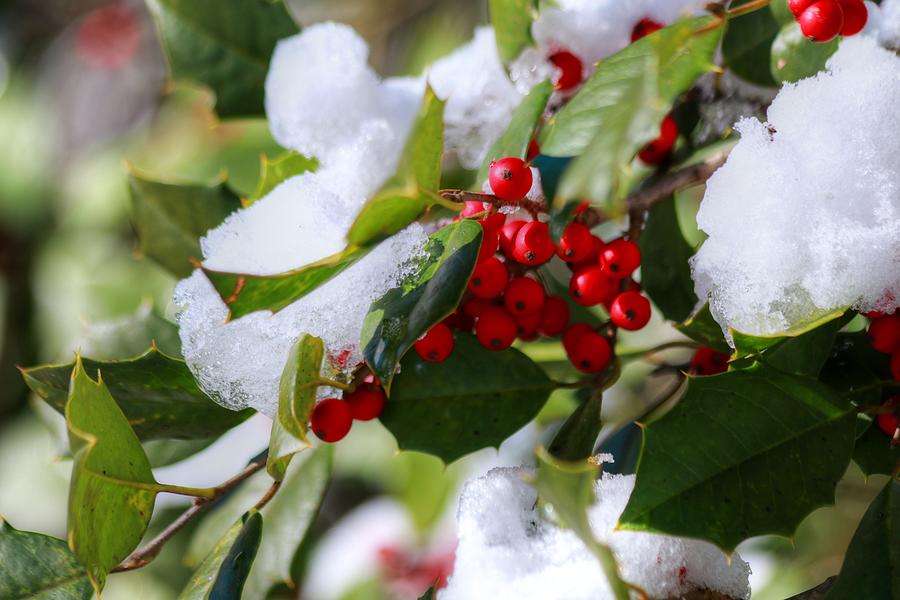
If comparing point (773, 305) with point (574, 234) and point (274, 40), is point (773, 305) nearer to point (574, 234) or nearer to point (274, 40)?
point (574, 234)

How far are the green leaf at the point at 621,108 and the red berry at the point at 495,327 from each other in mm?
132

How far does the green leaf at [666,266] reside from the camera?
782 mm

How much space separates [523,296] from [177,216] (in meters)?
0.46

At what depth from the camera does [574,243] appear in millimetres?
603

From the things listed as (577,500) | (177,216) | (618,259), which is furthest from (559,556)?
(177,216)

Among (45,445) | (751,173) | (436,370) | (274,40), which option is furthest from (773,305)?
(45,445)

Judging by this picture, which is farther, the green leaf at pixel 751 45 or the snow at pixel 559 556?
the green leaf at pixel 751 45

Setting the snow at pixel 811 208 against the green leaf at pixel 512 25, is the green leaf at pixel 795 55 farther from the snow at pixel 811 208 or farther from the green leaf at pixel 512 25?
the green leaf at pixel 512 25

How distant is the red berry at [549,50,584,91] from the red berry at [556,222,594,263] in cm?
20

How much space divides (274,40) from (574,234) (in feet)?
1.46

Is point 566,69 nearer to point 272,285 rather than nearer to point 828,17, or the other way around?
point 828,17

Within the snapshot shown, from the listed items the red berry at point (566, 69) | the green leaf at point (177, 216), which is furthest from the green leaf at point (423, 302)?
the green leaf at point (177, 216)

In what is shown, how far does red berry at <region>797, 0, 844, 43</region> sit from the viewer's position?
1.92ft

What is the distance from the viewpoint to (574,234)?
604 millimetres
